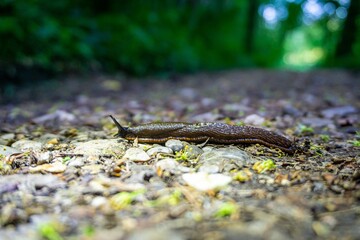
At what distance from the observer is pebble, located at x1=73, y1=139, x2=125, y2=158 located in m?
2.46

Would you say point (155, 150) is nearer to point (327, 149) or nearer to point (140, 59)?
point (327, 149)

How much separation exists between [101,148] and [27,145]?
27.5 inches

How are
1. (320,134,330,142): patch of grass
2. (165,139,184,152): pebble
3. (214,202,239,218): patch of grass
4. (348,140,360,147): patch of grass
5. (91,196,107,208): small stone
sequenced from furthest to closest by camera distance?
(320,134,330,142): patch of grass, (348,140,360,147): patch of grass, (165,139,184,152): pebble, (91,196,107,208): small stone, (214,202,239,218): patch of grass

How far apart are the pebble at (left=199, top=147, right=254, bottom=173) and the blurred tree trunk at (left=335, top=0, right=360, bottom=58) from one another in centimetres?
A: 1257

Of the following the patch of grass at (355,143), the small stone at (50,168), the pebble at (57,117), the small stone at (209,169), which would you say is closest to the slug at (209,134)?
the small stone at (209,169)

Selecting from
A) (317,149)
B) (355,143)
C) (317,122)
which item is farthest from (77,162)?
(317,122)

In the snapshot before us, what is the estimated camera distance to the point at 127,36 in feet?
28.2

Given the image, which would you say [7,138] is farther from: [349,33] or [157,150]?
[349,33]

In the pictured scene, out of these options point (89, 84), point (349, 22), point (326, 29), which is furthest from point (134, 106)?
point (326, 29)

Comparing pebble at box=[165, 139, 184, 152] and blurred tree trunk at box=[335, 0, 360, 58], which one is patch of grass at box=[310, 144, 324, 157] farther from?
blurred tree trunk at box=[335, 0, 360, 58]

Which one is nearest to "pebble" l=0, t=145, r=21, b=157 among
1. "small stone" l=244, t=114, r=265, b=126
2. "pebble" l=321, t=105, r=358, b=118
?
"small stone" l=244, t=114, r=265, b=126

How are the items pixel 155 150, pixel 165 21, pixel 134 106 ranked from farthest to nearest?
pixel 165 21 < pixel 134 106 < pixel 155 150

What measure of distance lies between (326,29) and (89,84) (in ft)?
49.3

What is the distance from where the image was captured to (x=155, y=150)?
98.7 inches
